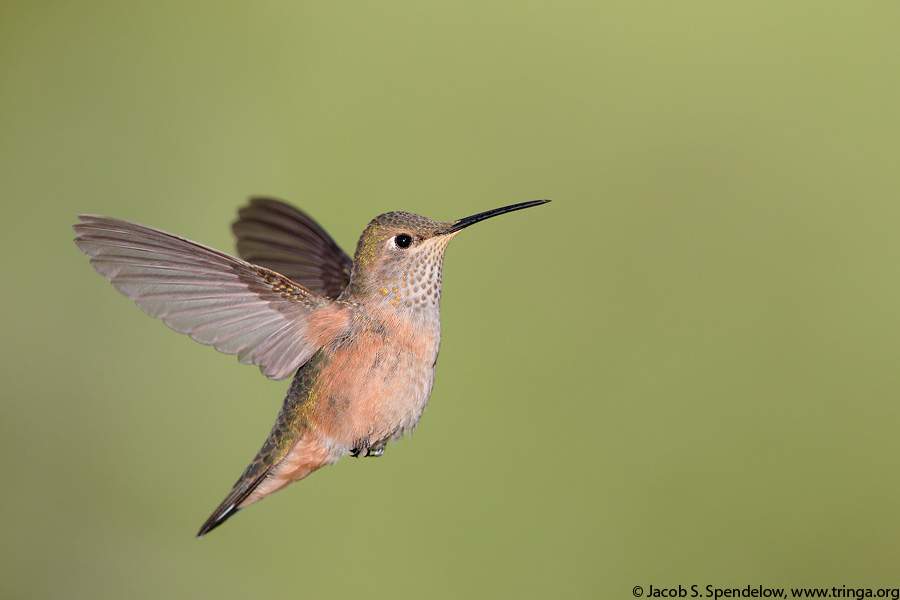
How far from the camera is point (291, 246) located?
55.9 inches

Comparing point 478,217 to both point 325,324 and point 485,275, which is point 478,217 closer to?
point 325,324

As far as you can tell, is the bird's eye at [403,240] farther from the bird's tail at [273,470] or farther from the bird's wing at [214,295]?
the bird's tail at [273,470]

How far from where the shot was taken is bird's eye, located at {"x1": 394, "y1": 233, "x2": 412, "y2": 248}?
1073 mm

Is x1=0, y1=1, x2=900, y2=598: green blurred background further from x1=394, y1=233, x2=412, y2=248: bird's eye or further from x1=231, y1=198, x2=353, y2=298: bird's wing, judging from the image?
x1=394, y1=233, x2=412, y2=248: bird's eye

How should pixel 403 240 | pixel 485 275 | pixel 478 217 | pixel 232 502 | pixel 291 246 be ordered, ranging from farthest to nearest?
pixel 485 275 → pixel 291 246 → pixel 232 502 → pixel 403 240 → pixel 478 217

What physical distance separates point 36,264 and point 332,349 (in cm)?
183

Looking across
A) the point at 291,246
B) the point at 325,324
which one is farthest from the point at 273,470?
the point at 291,246

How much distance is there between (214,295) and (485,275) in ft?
4.89

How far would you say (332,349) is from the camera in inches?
44.5

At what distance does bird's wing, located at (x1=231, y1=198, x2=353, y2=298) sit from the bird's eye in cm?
34

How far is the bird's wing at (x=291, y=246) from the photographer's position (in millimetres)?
1349

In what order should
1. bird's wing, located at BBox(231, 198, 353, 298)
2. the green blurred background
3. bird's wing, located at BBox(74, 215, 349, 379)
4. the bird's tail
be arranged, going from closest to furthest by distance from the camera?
bird's wing, located at BBox(74, 215, 349, 379)
the bird's tail
bird's wing, located at BBox(231, 198, 353, 298)
the green blurred background

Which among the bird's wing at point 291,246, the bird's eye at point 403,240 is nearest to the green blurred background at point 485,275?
the bird's wing at point 291,246

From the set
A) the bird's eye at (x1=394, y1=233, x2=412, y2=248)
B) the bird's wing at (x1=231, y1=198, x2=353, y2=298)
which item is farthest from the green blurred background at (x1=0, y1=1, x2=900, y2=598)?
the bird's eye at (x1=394, y1=233, x2=412, y2=248)
